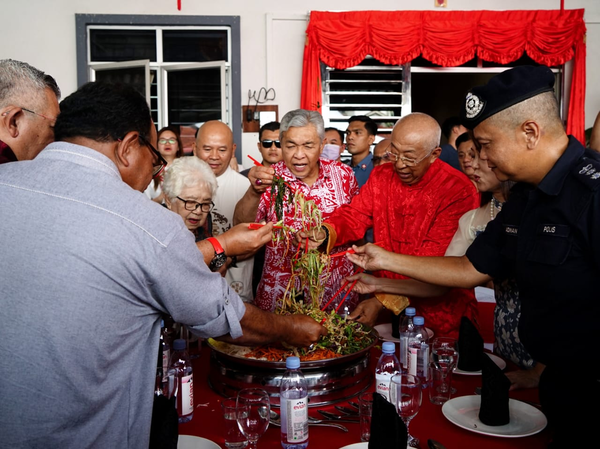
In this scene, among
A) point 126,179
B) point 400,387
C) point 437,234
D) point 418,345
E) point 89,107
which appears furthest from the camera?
point 437,234

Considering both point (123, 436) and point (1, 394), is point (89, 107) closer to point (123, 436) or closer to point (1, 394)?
point (1, 394)

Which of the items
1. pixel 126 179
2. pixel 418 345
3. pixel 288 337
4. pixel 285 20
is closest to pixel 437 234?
pixel 418 345

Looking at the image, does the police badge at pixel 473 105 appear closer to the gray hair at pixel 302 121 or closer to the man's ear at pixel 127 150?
the man's ear at pixel 127 150

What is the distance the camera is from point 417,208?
3.11 m

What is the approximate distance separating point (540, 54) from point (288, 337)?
21.7 ft

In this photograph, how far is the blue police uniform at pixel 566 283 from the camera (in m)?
1.54

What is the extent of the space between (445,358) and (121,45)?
263 inches

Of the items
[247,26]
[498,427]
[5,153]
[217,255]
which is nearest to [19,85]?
[5,153]

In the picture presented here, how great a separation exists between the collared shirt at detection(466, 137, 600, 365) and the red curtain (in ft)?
17.9

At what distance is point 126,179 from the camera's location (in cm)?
145

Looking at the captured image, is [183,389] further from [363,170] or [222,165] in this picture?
[363,170]

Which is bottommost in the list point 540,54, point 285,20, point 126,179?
point 126,179

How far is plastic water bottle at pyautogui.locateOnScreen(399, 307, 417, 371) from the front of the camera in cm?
212

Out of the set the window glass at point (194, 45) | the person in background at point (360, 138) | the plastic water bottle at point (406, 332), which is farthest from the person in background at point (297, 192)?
the window glass at point (194, 45)
